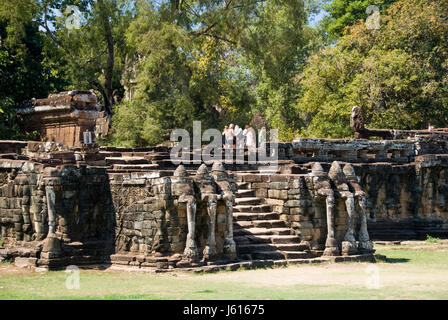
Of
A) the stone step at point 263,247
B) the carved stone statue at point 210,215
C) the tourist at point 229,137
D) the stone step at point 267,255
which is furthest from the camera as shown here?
the tourist at point 229,137

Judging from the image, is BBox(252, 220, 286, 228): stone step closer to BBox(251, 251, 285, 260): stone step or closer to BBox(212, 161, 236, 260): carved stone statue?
BBox(251, 251, 285, 260): stone step

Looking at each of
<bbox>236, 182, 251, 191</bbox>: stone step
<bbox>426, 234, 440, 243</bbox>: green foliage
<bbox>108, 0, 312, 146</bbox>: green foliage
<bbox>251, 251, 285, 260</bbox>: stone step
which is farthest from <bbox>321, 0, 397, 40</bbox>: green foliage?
<bbox>251, 251, 285, 260</bbox>: stone step

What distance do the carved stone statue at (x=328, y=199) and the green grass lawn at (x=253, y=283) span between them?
2.09ft

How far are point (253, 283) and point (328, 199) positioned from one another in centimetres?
406

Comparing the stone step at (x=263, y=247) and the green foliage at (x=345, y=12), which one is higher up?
the green foliage at (x=345, y=12)

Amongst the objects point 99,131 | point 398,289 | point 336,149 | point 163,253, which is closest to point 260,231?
point 163,253

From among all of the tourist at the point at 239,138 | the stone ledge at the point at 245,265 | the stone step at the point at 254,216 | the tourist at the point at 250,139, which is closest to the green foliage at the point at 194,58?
the tourist at the point at 239,138

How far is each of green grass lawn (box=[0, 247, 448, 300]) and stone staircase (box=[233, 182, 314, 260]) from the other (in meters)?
0.78

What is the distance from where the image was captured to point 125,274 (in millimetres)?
16250

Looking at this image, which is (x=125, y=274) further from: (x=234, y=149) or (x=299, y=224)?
(x=234, y=149)

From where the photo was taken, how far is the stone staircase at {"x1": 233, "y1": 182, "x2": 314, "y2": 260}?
17.4m

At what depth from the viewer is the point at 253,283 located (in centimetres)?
1458

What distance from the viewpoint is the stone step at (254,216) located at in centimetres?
1866

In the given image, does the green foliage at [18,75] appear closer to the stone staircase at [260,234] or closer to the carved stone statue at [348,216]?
the stone staircase at [260,234]
